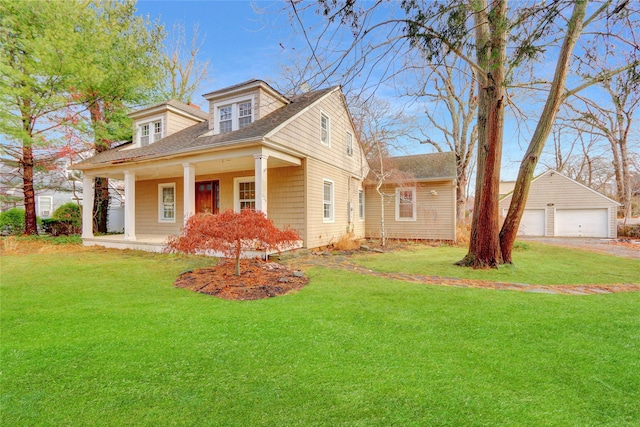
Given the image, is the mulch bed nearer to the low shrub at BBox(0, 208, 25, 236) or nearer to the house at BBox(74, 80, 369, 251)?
the house at BBox(74, 80, 369, 251)

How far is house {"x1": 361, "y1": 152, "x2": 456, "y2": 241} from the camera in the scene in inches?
527

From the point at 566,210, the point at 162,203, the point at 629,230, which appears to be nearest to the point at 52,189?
the point at 162,203

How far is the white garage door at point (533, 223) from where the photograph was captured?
19922 mm

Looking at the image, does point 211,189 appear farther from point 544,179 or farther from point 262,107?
point 544,179

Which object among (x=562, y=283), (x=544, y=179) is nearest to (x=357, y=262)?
(x=562, y=283)

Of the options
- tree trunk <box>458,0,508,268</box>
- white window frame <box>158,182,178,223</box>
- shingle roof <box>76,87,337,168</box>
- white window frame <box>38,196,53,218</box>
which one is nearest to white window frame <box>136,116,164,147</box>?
shingle roof <box>76,87,337,168</box>

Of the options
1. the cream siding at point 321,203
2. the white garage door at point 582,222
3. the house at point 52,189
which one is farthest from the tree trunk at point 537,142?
the house at point 52,189

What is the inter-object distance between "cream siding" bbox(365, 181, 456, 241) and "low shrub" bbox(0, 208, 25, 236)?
18.0 metres

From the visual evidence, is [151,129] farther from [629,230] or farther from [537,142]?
[629,230]

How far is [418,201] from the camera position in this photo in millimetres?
14062

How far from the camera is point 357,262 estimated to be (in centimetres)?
842

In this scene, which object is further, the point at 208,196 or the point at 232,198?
the point at 208,196

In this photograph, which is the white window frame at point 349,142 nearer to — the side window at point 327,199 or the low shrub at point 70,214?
the side window at point 327,199

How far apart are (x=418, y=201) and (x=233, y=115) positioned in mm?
8940
